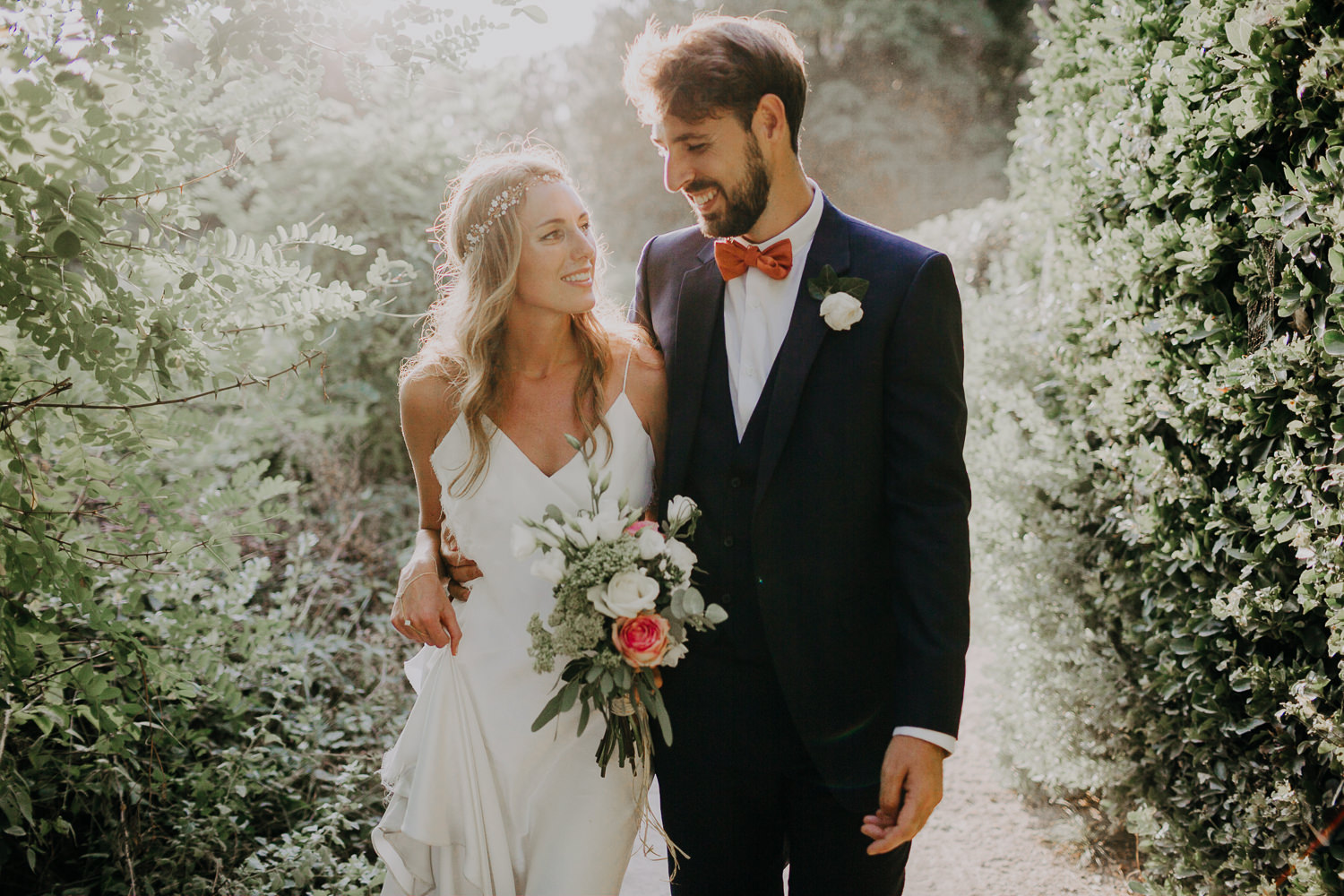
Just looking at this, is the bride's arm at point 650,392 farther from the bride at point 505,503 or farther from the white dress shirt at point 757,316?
the white dress shirt at point 757,316

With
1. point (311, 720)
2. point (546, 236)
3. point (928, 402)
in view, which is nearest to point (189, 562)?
point (311, 720)

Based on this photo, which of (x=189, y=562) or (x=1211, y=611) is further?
Result: (x=189, y=562)

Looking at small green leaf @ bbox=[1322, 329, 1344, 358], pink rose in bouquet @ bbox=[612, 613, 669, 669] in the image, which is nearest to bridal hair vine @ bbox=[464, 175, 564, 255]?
pink rose in bouquet @ bbox=[612, 613, 669, 669]

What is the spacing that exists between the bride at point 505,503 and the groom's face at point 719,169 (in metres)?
0.42

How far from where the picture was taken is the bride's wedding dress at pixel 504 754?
2.28 metres

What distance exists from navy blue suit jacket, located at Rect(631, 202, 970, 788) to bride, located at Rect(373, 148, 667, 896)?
495 mm

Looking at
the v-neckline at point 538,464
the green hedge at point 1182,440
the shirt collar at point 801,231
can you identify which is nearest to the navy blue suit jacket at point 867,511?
the shirt collar at point 801,231

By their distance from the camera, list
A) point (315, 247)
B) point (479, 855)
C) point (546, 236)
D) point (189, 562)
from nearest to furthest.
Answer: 1. point (479, 855)
2. point (546, 236)
3. point (189, 562)
4. point (315, 247)

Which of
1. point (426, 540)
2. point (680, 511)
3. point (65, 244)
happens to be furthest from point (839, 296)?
point (65, 244)

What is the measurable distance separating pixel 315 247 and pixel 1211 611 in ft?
19.1

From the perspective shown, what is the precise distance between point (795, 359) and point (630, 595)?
0.60 m

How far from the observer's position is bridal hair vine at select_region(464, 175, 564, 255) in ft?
8.24

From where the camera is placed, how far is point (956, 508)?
6.48 feet

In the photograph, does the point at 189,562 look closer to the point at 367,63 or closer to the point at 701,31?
the point at 367,63
